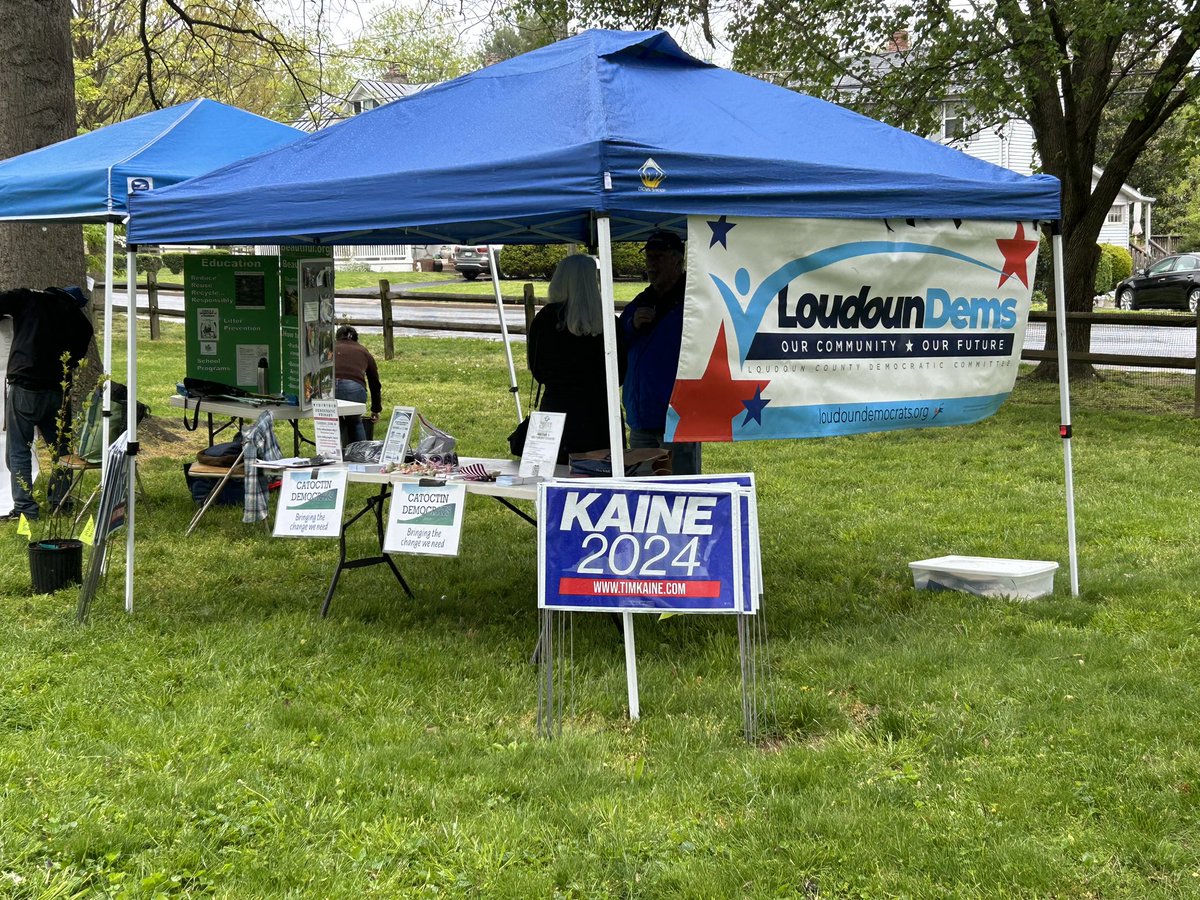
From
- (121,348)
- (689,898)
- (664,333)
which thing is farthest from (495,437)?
(121,348)

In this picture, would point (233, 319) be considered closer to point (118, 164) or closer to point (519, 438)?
point (118, 164)

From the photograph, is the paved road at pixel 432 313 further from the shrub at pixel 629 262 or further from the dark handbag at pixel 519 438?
the dark handbag at pixel 519 438

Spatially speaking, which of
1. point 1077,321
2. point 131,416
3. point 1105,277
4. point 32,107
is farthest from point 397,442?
point 1105,277

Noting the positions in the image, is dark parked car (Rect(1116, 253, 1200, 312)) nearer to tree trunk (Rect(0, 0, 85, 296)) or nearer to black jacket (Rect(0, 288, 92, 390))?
tree trunk (Rect(0, 0, 85, 296))

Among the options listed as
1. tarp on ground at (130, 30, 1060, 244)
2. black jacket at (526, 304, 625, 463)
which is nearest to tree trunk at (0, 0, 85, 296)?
tarp on ground at (130, 30, 1060, 244)

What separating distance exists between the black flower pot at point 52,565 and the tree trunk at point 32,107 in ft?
13.1

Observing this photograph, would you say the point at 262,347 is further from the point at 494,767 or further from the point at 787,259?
the point at 494,767

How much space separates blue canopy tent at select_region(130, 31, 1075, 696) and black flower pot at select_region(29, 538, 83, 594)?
1.86m

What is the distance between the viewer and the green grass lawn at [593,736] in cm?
354

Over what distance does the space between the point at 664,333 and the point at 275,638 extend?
2.51 m

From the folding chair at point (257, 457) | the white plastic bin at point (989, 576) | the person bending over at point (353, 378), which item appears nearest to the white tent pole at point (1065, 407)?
the white plastic bin at point (989, 576)

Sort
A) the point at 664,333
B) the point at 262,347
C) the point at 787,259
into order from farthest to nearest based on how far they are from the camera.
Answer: the point at 262,347 → the point at 664,333 → the point at 787,259

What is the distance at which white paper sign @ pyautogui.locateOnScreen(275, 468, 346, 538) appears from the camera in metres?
5.88

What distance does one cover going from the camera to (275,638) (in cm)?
567
